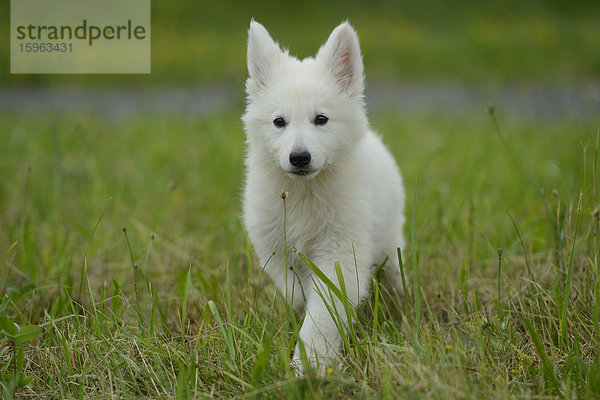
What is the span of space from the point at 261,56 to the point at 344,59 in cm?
46

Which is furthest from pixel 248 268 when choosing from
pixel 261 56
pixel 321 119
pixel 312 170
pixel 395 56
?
pixel 395 56

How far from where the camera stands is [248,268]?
3.08 meters

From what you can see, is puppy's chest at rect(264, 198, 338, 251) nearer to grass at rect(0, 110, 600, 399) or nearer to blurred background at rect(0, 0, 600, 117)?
grass at rect(0, 110, 600, 399)

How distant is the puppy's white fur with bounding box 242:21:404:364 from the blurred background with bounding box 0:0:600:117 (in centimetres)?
456

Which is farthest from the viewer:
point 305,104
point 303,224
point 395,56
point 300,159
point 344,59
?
point 395,56

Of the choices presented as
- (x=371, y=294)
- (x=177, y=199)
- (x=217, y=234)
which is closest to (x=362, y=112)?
(x=371, y=294)

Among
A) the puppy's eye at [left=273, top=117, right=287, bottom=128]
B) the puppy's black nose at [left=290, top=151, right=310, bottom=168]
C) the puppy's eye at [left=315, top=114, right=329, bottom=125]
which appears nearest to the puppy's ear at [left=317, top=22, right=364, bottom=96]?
the puppy's eye at [left=315, top=114, right=329, bottom=125]

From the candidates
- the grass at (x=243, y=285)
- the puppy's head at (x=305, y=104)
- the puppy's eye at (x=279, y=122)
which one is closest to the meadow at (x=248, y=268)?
the grass at (x=243, y=285)

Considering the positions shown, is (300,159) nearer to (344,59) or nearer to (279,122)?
(279,122)


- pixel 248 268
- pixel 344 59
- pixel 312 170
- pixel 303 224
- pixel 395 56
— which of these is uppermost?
pixel 395 56

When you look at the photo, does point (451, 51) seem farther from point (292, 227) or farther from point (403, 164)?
point (292, 227)

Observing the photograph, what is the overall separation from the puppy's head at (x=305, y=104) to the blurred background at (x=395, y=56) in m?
4.45

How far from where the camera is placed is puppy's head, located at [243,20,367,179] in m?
2.70

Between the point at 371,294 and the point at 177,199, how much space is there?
2504 mm
